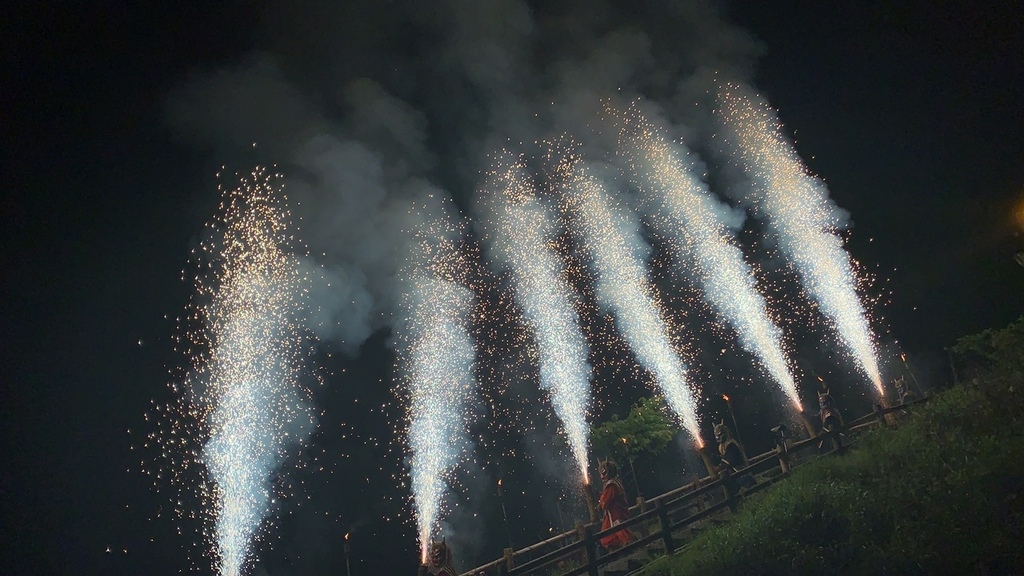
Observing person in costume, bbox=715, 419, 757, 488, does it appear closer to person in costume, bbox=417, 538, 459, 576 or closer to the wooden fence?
the wooden fence

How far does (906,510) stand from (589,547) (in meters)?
5.52

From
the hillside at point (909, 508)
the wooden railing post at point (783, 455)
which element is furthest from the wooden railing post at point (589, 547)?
the wooden railing post at point (783, 455)

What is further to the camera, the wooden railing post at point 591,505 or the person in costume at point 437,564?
the wooden railing post at point 591,505

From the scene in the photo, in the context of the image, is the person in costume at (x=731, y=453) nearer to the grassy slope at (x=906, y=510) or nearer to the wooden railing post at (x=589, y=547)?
the grassy slope at (x=906, y=510)

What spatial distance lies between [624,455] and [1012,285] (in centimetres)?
2131

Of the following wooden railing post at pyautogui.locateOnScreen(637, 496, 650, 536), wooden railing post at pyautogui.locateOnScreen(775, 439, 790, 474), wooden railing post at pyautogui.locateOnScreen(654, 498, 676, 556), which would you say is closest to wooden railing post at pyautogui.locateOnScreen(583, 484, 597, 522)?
wooden railing post at pyautogui.locateOnScreen(637, 496, 650, 536)

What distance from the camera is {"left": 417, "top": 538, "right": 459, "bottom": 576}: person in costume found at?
39.1 feet

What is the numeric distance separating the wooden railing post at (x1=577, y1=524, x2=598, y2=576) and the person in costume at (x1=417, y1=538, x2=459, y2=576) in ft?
10.4

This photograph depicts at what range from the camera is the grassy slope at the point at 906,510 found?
695cm

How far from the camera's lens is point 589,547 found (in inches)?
424

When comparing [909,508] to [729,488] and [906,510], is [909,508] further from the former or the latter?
[729,488]

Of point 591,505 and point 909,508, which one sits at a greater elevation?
point 591,505

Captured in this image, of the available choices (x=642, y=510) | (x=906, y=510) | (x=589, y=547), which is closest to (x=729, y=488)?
(x=642, y=510)

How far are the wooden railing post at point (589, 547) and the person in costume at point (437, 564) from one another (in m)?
3.18
